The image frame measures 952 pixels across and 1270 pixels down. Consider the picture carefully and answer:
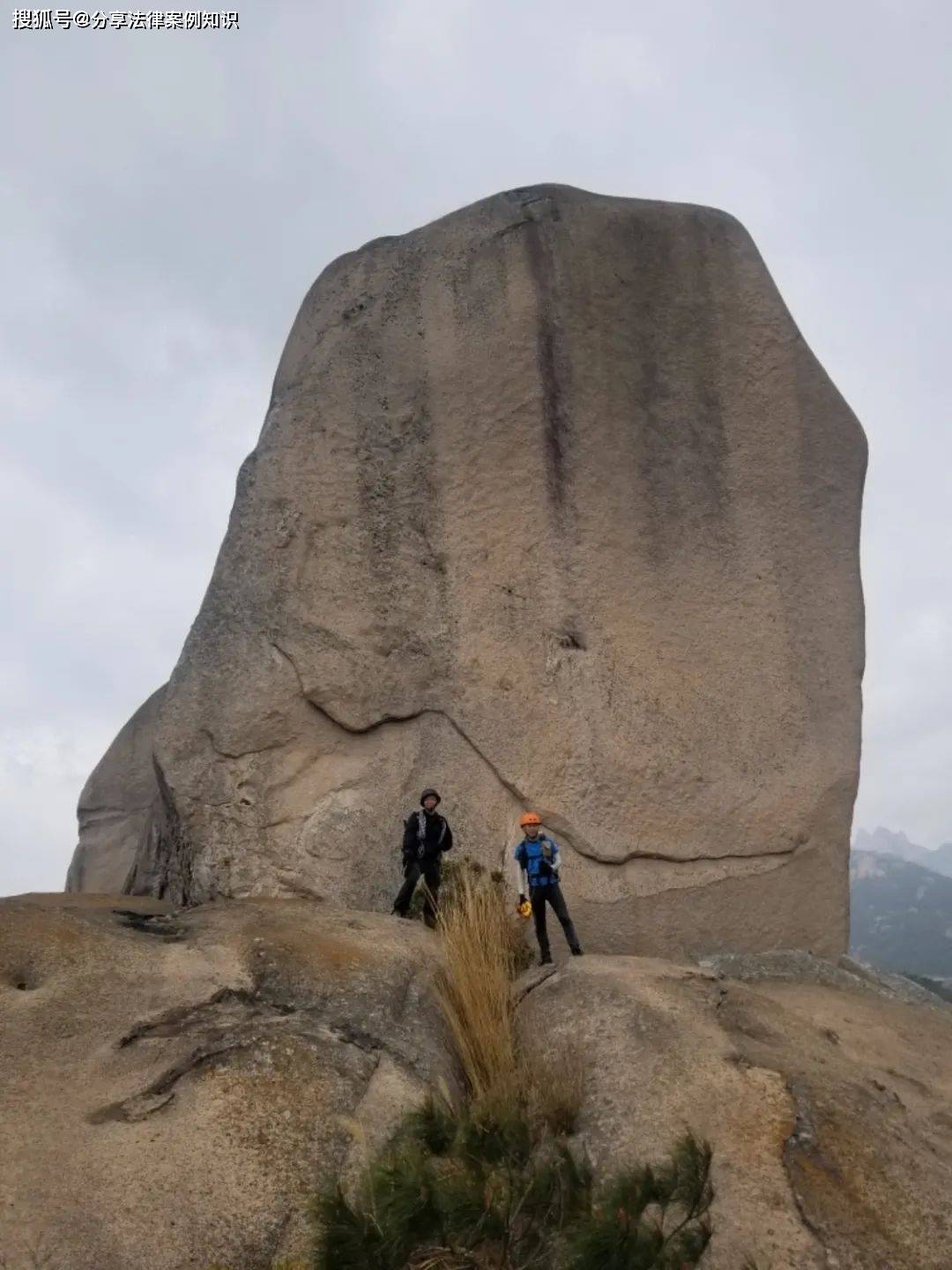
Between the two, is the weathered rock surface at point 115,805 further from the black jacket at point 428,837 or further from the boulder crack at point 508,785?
the black jacket at point 428,837

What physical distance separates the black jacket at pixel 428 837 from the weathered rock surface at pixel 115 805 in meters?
9.59

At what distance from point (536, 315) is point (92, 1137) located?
6619mm

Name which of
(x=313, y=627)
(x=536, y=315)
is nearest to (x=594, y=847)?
(x=313, y=627)

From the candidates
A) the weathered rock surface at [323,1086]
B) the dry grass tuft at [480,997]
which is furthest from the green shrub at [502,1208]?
the dry grass tuft at [480,997]

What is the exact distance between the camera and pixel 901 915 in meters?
127

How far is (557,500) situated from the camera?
8062mm

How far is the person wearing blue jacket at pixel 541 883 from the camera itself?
6.33 meters

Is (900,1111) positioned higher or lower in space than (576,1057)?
lower

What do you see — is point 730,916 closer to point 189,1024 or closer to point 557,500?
point 557,500

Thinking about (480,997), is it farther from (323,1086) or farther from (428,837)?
(428,837)

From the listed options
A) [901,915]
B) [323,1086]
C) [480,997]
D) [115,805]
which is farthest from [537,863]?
[901,915]

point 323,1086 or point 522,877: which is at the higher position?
point 522,877

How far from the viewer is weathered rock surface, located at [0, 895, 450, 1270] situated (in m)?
3.27

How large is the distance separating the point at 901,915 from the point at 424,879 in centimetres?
13312
